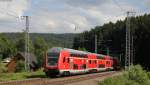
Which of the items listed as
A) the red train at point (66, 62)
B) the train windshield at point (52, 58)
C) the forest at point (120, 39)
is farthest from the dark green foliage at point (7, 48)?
the train windshield at point (52, 58)

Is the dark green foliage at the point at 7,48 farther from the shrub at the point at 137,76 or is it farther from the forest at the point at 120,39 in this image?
the shrub at the point at 137,76

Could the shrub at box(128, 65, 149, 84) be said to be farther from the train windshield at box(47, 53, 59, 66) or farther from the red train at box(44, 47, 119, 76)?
the train windshield at box(47, 53, 59, 66)

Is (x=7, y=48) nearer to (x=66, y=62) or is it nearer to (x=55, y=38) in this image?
(x=55, y=38)

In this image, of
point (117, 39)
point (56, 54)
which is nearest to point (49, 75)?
point (56, 54)

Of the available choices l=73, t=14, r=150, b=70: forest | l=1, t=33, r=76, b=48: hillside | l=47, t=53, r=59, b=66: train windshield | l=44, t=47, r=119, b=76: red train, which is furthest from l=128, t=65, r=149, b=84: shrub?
l=1, t=33, r=76, b=48: hillside

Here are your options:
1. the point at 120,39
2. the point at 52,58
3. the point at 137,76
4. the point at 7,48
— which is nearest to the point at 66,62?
the point at 52,58

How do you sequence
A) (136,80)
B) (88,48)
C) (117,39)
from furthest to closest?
1. (88,48)
2. (117,39)
3. (136,80)

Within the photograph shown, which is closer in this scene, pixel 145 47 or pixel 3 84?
pixel 3 84

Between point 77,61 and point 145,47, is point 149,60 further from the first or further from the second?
point 77,61

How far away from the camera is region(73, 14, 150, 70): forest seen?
338 ft

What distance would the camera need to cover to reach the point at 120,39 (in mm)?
116625

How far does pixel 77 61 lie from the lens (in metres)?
54.3

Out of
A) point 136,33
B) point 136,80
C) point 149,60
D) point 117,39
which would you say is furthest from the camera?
point 117,39

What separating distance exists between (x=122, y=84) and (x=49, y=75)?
22.6m
